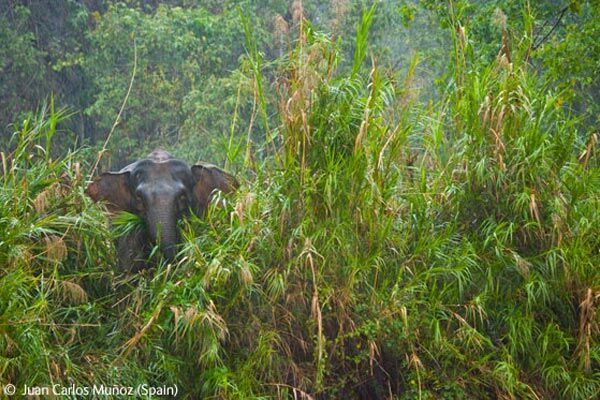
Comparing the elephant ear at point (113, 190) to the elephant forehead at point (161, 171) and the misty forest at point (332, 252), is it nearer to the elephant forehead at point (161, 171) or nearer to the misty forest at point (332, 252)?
the misty forest at point (332, 252)

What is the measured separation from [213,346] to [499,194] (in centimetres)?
235

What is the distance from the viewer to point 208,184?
7484 millimetres

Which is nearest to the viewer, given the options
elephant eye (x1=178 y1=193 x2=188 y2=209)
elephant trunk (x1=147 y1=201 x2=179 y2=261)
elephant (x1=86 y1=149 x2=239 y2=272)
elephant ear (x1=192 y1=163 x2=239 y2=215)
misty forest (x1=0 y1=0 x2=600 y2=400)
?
misty forest (x1=0 y1=0 x2=600 y2=400)

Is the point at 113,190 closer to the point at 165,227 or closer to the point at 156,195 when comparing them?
the point at 156,195

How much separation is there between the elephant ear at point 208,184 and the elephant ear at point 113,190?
19.6 inches

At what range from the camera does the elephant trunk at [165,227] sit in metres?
6.91

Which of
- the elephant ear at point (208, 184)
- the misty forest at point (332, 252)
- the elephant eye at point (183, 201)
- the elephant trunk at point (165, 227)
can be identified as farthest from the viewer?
the elephant ear at point (208, 184)

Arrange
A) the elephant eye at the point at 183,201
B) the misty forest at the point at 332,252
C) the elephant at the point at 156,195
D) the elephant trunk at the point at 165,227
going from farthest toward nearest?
1. the elephant eye at the point at 183,201
2. the elephant at the point at 156,195
3. the elephant trunk at the point at 165,227
4. the misty forest at the point at 332,252

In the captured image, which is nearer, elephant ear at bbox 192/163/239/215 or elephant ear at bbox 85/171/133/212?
elephant ear at bbox 85/171/133/212

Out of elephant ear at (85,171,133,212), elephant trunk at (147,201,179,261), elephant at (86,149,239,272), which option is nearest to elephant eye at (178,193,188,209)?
elephant at (86,149,239,272)

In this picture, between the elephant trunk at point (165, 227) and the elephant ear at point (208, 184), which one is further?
the elephant ear at point (208, 184)

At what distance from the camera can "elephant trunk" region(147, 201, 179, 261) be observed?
6906mm

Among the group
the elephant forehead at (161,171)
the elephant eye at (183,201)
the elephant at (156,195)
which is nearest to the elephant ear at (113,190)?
the elephant at (156,195)

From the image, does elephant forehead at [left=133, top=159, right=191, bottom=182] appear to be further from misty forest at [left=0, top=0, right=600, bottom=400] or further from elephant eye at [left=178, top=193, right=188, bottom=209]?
elephant eye at [left=178, top=193, right=188, bottom=209]
